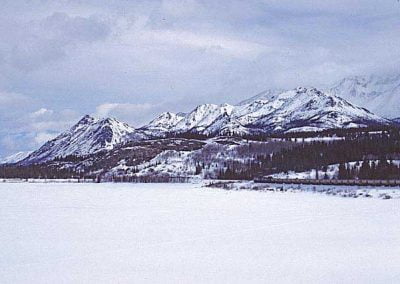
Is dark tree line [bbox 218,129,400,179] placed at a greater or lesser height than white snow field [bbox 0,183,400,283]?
greater

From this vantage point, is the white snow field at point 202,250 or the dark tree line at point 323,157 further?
the dark tree line at point 323,157

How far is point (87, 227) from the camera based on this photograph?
37031mm

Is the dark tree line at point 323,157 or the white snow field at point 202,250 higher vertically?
the dark tree line at point 323,157

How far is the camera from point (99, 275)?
69.3 feet

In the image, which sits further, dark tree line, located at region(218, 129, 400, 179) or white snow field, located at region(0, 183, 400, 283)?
dark tree line, located at region(218, 129, 400, 179)

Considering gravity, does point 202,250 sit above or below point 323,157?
below

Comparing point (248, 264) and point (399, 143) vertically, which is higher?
point (399, 143)

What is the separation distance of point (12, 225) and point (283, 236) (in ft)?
65.2

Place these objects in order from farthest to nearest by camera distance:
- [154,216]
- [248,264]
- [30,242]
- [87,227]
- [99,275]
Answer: [154,216]
[87,227]
[30,242]
[248,264]
[99,275]

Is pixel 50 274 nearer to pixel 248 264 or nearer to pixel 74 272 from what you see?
pixel 74 272

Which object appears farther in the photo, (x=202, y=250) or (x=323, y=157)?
(x=323, y=157)

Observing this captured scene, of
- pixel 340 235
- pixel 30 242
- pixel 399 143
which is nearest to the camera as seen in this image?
pixel 30 242

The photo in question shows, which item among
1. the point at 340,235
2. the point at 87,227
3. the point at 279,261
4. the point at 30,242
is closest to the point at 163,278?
the point at 279,261

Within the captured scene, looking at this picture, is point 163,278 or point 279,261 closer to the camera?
point 163,278
